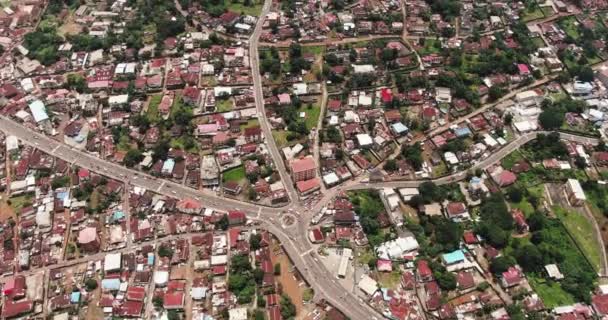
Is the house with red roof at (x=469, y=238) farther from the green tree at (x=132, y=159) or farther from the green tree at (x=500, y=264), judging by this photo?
the green tree at (x=132, y=159)

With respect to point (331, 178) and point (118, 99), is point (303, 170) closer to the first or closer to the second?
point (331, 178)

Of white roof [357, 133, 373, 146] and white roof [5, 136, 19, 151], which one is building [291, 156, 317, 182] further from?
white roof [5, 136, 19, 151]

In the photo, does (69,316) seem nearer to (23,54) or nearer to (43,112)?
(43,112)

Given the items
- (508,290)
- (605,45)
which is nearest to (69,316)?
(508,290)

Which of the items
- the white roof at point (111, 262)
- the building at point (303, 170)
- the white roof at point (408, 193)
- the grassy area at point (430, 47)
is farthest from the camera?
the grassy area at point (430, 47)

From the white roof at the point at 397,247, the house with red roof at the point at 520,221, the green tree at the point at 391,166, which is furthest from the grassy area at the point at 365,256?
the house with red roof at the point at 520,221

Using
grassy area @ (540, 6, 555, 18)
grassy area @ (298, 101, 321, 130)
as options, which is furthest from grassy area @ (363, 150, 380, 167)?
grassy area @ (540, 6, 555, 18)
